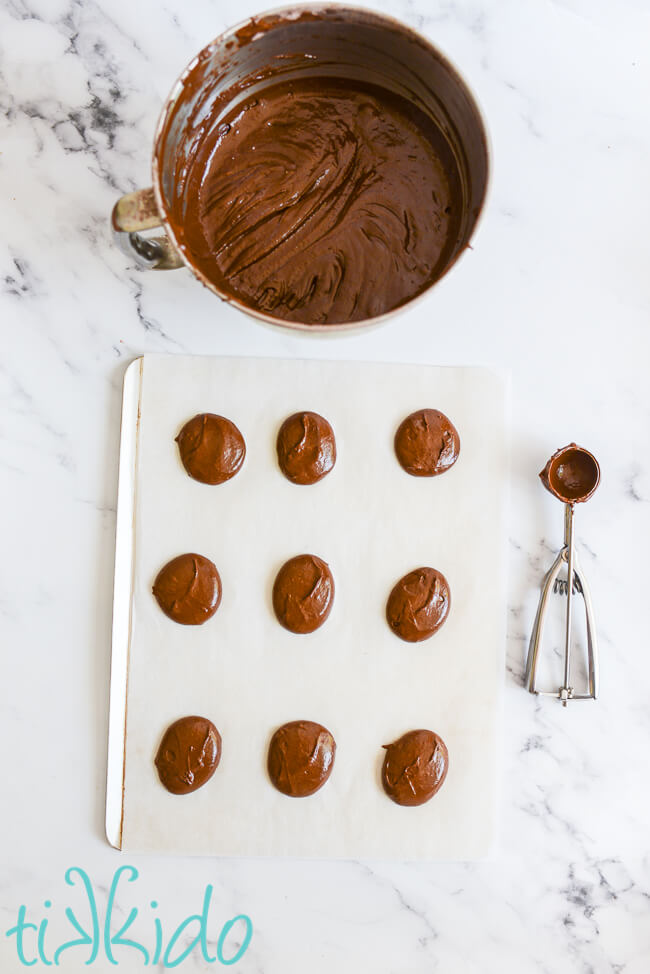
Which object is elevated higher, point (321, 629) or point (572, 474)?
point (572, 474)

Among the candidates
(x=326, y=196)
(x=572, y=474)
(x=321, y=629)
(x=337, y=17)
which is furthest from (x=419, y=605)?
A: (x=337, y=17)

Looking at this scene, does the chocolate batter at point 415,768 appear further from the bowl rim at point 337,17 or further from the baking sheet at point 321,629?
the bowl rim at point 337,17

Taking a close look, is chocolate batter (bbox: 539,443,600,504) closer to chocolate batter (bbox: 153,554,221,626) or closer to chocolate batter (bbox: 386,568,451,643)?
chocolate batter (bbox: 386,568,451,643)

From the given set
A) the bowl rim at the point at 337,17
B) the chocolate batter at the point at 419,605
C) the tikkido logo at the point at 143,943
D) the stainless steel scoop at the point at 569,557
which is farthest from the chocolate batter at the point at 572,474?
the tikkido logo at the point at 143,943

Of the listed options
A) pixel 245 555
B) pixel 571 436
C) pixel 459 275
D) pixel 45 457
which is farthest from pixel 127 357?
pixel 571 436

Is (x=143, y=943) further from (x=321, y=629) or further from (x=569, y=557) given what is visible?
(x=569, y=557)

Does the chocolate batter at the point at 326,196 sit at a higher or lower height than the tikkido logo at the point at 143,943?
higher

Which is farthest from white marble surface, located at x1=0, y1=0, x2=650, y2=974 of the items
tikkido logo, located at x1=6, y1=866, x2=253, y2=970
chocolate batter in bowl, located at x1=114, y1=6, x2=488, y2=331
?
chocolate batter in bowl, located at x1=114, y1=6, x2=488, y2=331
